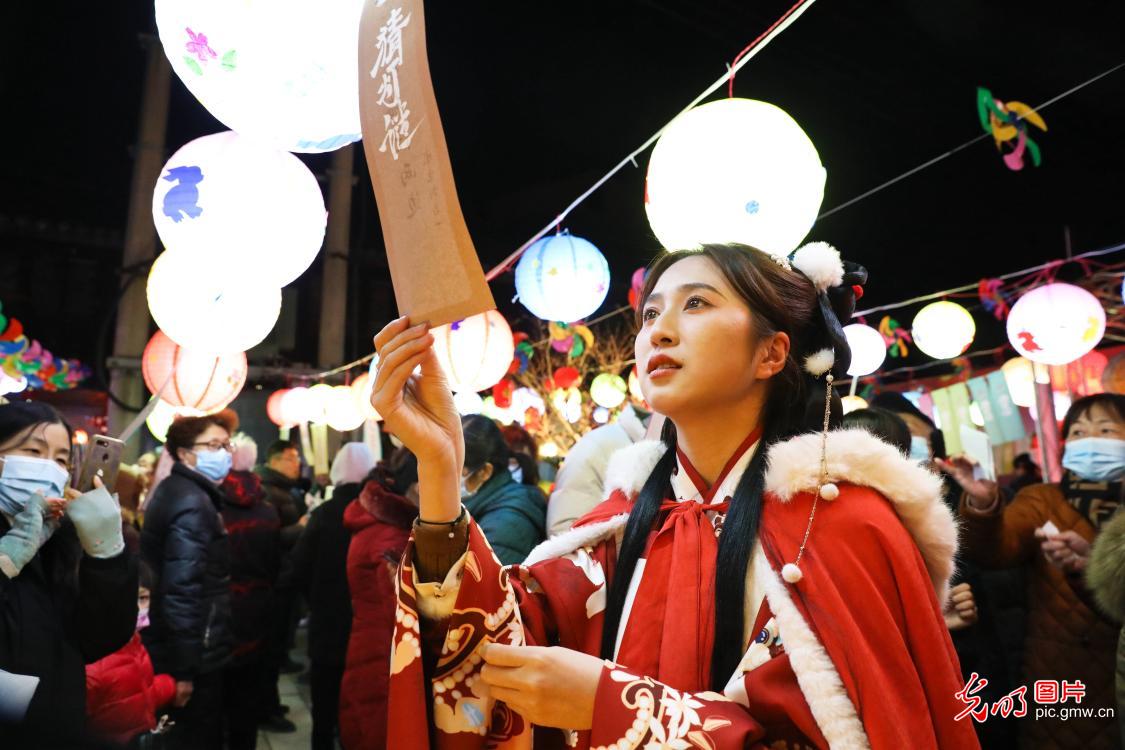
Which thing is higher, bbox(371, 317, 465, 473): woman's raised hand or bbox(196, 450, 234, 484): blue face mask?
bbox(196, 450, 234, 484): blue face mask

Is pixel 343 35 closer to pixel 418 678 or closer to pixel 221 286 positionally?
pixel 418 678

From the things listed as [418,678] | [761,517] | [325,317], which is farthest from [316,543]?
[325,317]

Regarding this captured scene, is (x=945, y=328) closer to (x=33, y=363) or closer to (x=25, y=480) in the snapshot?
(x=25, y=480)

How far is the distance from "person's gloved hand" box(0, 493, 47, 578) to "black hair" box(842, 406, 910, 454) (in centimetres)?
310

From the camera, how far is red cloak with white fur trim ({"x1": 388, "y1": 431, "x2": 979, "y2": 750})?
1328mm

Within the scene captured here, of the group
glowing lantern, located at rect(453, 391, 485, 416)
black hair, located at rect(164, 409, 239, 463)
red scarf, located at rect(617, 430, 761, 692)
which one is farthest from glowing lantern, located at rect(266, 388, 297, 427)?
red scarf, located at rect(617, 430, 761, 692)

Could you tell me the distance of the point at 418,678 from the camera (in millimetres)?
1565

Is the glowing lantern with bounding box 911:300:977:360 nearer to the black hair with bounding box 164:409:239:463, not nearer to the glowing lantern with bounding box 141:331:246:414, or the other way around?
the black hair with bounding box 164:409:239:463

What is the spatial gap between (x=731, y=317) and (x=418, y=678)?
1.10 m

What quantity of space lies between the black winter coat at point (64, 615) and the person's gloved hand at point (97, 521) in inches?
1.8

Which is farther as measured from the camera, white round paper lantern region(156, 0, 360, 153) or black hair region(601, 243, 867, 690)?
white round paper lantern region(156, 0, 360, 153)

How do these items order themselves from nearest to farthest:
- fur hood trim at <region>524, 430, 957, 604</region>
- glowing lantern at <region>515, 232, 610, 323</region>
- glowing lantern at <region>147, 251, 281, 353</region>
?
fur hood trim at <region>524, 430, 957, 604</region>
glowing lantern at <region>147, 251, 281, 353</region>
glowing lantern at <region>515, 232, 610, 323</region>

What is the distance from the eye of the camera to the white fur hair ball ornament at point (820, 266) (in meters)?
1.90

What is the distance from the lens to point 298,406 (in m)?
13.3
